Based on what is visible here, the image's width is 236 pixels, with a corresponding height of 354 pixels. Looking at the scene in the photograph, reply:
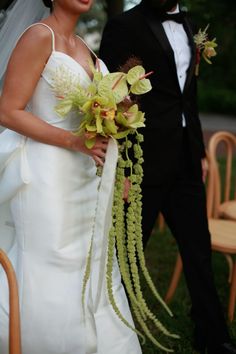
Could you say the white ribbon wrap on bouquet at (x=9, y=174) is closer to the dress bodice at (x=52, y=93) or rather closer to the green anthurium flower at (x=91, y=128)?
the dress bodice at (x=52, y=93)

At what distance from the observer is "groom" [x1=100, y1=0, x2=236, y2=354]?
10.2ft

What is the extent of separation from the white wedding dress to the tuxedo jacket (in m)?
0.70

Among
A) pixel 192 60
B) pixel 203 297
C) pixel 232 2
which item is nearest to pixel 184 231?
pixel 203 297

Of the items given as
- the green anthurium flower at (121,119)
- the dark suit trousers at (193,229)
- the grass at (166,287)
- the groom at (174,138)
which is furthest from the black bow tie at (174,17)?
the grass at (166,287)

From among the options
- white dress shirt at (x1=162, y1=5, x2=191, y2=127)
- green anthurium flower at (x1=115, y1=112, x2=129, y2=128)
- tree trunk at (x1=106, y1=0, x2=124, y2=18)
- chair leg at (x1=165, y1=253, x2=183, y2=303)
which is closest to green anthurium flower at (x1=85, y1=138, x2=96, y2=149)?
green anthurium flower at (x1=115, y1=112, x2=129, y2=128)

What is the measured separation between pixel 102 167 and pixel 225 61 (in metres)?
19.8

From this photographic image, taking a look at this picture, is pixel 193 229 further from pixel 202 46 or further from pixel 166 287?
pixel 166 287

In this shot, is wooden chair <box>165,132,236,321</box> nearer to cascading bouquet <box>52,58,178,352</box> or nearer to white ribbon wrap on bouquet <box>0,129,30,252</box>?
cascading bouquet <box>52,58,178,352</box>

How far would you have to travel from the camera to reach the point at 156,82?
3.12 m

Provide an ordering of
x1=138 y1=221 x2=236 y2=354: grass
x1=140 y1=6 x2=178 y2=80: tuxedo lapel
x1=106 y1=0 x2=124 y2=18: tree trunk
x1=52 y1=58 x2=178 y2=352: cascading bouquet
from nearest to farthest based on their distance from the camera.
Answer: x1=52 y1=58 x2=178 y2=352: cascading bouquet → x1=140 y1=6 x2=178 y2=80: tuxedo lapel → x1=138 y1=221 x2=236 y2=354: grass → x1=106 y1=0 x2=124 y2=18: tree trunk

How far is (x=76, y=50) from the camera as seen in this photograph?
2.58 metres

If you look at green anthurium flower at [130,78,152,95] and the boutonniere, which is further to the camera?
the boutonniere

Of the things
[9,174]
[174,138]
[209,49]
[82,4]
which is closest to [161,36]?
[209,49]

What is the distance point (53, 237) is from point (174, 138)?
1.00 m
